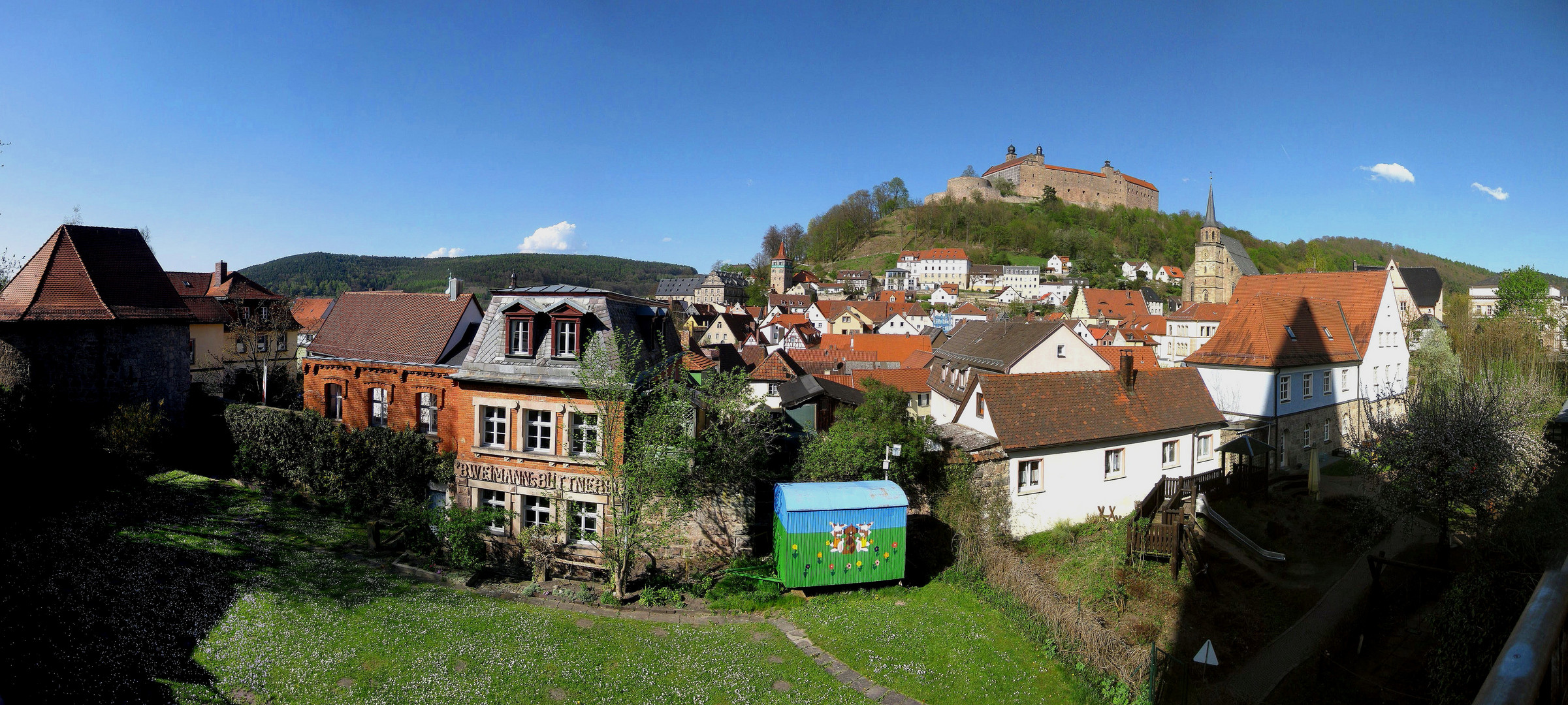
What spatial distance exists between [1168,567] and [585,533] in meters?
14.9

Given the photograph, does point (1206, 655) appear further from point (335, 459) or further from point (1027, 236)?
point (1027, 236)

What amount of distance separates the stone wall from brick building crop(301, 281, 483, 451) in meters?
6.91

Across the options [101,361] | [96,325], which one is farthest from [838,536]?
[96,325]

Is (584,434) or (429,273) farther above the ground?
(429,273)

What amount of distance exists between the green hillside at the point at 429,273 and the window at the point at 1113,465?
67907mm

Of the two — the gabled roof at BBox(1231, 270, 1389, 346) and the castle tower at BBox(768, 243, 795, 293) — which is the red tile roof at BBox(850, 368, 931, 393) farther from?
the castle tower at BBox(768, 243, 795, 293)

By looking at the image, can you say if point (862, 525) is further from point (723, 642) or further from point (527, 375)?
point (527, 375)

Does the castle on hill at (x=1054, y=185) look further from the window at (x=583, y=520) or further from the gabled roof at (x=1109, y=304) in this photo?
the window at (x=583, y=520)

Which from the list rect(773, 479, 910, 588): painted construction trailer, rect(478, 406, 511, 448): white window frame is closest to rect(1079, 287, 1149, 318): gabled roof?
rect(773, 479, 910, 588): painted construction trailer

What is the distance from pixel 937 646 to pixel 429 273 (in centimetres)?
13945

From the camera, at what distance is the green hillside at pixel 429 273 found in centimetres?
10856

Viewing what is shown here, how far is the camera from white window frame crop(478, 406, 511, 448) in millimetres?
18188

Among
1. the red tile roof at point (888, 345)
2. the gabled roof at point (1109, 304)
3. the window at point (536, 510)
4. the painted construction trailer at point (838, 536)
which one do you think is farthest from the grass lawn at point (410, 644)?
the gabled roof at point (1109, 304)

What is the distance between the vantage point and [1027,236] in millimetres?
146625
